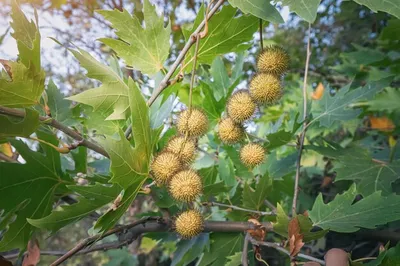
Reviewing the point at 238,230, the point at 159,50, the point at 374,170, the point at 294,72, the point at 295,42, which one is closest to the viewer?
the point at 159,50

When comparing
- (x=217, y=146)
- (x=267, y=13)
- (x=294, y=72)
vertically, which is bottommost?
(x=294, y=72)

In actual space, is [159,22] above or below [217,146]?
above

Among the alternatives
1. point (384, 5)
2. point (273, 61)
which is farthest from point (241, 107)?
point (384, 5)

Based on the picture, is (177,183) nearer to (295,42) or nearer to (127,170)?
(127,170)

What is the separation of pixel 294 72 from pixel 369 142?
73.0 inches

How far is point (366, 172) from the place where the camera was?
58.3 inches

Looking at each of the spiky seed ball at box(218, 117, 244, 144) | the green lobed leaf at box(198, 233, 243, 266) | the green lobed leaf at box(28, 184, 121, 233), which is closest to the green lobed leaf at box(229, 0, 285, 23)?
the spiky seed ball at box(218, 117, 244, 144)

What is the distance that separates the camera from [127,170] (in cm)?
93

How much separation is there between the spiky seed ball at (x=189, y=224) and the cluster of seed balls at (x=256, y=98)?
25 centimetres

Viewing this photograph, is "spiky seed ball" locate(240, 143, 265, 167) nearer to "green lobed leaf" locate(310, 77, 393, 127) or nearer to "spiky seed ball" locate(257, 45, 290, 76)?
"spiky seed ball" locate(257, 45, 290, 76)

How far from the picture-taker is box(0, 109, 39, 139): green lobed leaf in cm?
95

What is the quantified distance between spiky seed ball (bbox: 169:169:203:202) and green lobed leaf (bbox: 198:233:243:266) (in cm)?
37

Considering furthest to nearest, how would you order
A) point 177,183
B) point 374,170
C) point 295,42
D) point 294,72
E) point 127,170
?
point 295,42
point 294,72
point 374,170
point 177,183
point 127,170

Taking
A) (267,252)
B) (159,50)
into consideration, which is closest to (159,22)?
(159,50)
